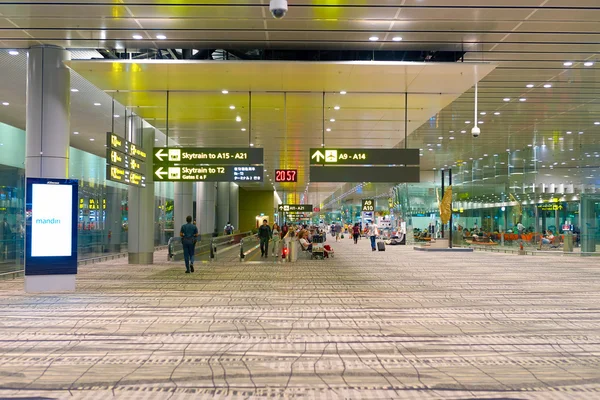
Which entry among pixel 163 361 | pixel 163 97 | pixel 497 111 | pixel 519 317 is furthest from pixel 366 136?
pixel 163 361

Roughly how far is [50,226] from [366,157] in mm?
7094

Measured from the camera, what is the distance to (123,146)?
13.2 m

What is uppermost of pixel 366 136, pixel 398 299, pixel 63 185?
pixel 366 136

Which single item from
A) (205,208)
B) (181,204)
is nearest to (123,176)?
(181,204)

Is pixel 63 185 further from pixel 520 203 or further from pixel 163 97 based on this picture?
pixel 520 203

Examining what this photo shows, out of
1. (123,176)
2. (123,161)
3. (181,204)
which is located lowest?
(181,204)

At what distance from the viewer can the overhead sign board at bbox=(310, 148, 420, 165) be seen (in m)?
13.4

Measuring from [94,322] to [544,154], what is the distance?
2648cm

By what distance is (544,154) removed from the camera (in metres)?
29.2

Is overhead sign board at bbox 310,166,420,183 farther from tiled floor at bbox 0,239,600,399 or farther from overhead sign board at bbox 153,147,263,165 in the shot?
tiled floor at bbox 0,239,600,399

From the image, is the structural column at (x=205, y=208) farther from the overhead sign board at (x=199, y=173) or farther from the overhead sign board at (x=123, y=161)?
the overhead sign board at (x=199, y=173)

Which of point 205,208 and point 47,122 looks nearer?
point 47,122

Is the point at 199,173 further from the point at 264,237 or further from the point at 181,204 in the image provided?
the point at 181,204

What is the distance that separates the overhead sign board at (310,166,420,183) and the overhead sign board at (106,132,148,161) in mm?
4463
